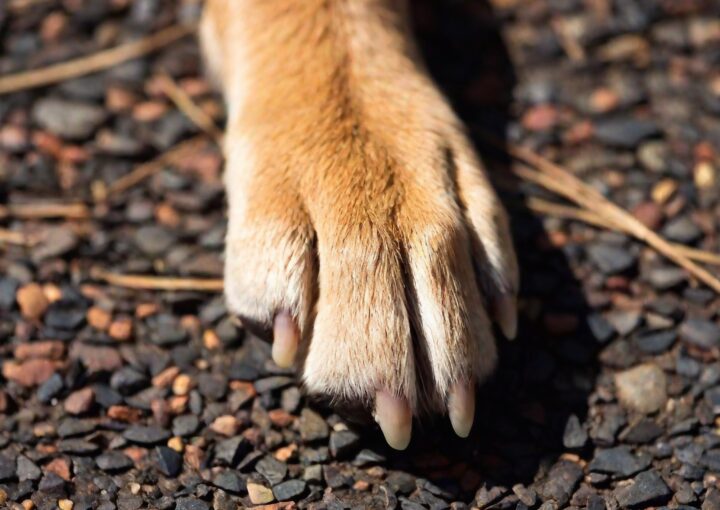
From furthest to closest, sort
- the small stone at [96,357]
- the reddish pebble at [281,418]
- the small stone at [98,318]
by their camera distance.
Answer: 1. the small stone at [98,318]
2. the small stone at [96,357]
3. the reddish pebble at [281,418]

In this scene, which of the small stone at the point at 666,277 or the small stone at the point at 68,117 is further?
the small stone at the point at 68,117

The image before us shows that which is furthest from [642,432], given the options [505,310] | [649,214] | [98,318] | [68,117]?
[68,117]

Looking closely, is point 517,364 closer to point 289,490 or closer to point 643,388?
point 643,388

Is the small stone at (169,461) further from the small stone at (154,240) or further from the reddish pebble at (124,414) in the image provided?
the small stone at (154,240)

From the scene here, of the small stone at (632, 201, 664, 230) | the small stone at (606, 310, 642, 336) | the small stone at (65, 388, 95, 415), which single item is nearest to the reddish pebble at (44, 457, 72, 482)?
the small stone at (65, 388, 95, 415)

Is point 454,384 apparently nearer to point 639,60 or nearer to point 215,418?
point 215,418

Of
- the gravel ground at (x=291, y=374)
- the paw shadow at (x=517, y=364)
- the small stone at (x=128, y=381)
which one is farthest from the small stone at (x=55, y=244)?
the paw shadow at (x=517, y=364)
